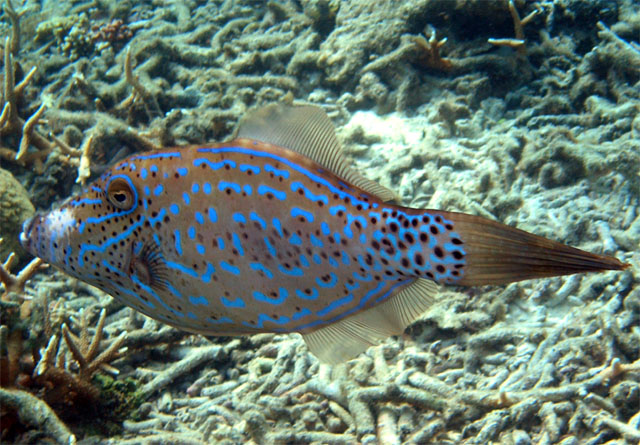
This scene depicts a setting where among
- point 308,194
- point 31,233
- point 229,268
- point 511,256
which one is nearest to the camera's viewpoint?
point 511,256

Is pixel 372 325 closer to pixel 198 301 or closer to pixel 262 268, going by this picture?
pixel 262 268

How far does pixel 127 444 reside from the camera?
2465 millimetres

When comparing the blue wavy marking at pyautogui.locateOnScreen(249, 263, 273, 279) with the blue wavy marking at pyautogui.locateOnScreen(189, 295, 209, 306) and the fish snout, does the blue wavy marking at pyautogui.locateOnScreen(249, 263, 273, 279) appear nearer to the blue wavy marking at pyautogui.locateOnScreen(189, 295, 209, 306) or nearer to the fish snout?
the blue wavy marking at pyautogui.locateOnScreen(189, 295, 209, 306)

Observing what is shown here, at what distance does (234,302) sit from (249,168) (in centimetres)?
52

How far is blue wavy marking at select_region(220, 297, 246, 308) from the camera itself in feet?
5.43

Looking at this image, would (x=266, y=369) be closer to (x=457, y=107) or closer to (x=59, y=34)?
(x=457, y=107)

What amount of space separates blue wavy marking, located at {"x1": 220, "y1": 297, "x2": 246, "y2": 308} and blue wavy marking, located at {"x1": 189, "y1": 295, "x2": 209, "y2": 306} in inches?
2.8

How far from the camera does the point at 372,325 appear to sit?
5.34ft

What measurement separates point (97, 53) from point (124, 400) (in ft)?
22.7

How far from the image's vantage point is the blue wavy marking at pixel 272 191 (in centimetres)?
155

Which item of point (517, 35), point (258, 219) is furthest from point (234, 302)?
point (517, 35)

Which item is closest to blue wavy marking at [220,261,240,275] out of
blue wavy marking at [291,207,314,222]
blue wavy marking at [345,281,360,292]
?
blue wavy marking at [291,207,314,222]

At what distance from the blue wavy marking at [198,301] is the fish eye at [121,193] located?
45 centimetres

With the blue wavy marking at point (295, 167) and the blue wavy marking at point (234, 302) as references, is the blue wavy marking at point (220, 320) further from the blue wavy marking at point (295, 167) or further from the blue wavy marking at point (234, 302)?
the blue wavy marking at point (295, 167)
